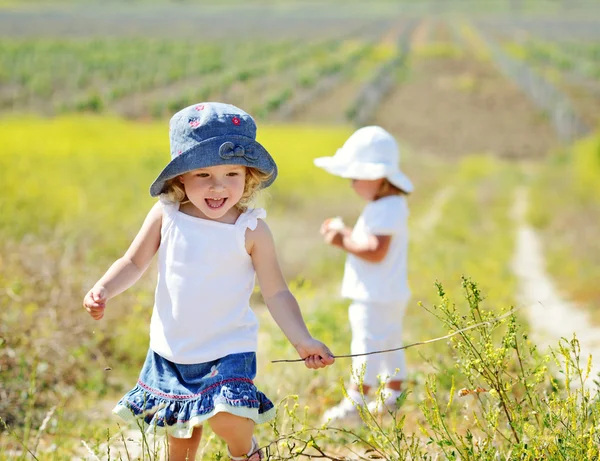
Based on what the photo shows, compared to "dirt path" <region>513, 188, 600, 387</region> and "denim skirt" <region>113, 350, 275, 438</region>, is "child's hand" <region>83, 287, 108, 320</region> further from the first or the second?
"dirt path" <region>513, 188, 600, 387</region>

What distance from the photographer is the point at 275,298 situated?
263 cm

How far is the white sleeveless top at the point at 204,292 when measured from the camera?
2.58 m

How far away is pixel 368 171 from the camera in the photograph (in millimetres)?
3873

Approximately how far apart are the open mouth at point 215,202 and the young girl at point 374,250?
1303 millimetres

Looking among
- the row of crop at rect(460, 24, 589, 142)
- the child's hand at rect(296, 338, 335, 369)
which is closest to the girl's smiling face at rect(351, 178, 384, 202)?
the child's hand at rect(296, 338, 335, 369)

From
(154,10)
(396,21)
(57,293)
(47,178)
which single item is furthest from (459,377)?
(396,21)

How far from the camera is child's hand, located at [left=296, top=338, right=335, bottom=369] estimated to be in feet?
8.13

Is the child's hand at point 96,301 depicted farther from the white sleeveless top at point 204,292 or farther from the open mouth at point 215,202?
the open mouth at point 215,202

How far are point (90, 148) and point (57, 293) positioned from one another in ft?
30.1

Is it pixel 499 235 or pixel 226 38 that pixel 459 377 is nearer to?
pixel 499 235

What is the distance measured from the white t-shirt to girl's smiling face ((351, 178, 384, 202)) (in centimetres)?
5

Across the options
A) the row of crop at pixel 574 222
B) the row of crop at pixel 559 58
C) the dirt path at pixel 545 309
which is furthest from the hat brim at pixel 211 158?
the row of crop at pixel 559 58

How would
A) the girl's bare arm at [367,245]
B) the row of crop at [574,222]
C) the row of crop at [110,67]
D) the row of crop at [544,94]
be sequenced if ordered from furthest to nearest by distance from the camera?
the row of crop at [544,94] < the row of crop at [110,67] < the row of crop at [574,222] < the girl's bare arm at [367,245]

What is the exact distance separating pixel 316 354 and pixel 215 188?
1.77 ft
